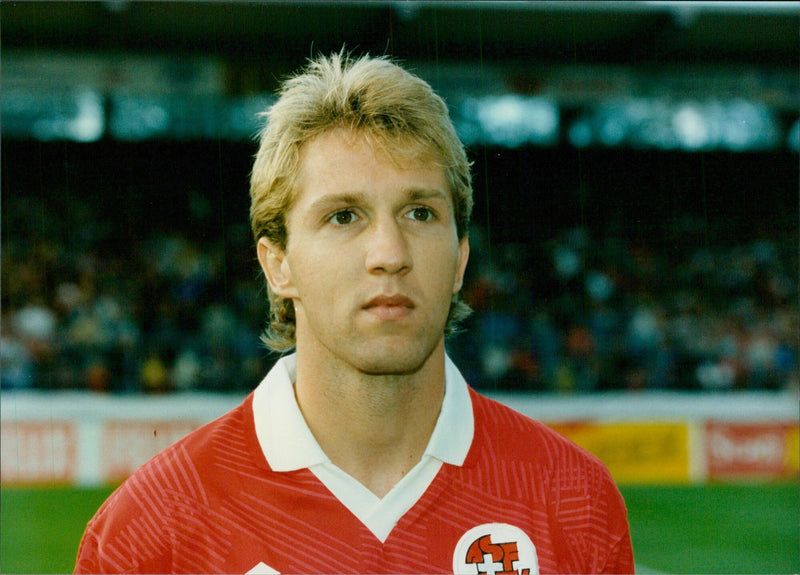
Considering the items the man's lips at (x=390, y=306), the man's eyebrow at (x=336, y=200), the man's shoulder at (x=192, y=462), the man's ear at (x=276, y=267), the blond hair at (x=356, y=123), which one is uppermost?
the blond hair at (x=356, y=123)

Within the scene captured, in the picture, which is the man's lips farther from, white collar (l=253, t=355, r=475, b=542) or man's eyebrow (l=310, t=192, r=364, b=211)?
white collar (l=253, t=355, r=475, b=542)

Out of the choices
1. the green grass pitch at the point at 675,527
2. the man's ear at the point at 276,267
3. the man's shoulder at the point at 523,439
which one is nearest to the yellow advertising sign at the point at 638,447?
the green grass pitch at the point at 675,527

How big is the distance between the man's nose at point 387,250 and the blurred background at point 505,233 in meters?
5.28

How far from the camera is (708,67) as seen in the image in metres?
10.9

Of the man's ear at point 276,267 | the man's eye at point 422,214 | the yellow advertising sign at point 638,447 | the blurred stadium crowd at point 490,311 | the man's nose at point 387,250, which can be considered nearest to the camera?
the man's nose at point 387,250

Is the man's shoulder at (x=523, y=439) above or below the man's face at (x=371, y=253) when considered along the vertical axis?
below

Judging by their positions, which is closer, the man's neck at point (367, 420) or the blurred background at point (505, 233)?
the man's neck at point (367, 420)

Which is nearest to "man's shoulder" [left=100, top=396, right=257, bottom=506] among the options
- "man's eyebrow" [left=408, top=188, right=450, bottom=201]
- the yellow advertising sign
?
"man's eyebrow" [left=408, top=188, right=450, bottom=201]

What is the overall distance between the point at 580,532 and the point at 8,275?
1054 centimetres

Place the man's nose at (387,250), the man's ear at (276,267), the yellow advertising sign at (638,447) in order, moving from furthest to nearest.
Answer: the yellow advertising sign at (638,447) → the man's ear at (276,267) → the man's nose at (387,250)

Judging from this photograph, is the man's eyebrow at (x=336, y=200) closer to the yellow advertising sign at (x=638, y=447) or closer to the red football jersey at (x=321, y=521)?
the red football jersey at (x=321, y=521)

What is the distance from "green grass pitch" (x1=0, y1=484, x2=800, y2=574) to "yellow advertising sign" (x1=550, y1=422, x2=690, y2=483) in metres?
0.16

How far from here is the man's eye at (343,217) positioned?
76.1 inches

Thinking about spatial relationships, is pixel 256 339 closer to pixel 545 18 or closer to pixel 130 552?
pixel 545 18
